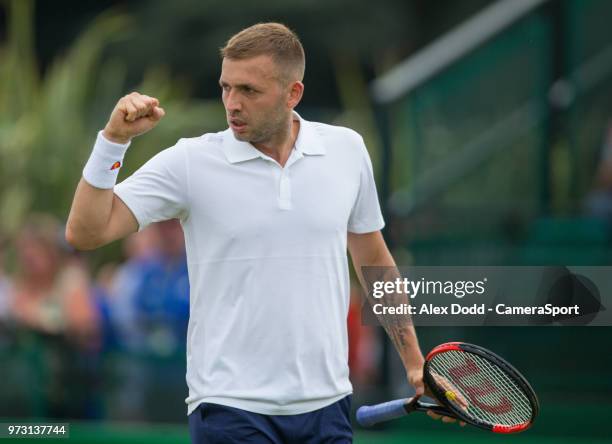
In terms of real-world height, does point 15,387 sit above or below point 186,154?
below

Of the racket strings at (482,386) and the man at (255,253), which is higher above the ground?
the man at (255,253)

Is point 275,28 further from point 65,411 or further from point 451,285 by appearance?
point 65,411

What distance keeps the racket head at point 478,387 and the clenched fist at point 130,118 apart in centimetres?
123

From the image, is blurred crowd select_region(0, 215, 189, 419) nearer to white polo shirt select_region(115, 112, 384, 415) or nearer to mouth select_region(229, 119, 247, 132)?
white polo shirt select_region(115, 112, 384, 415)

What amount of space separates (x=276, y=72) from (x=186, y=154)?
40cm

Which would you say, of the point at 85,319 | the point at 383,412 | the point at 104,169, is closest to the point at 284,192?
the point at 104,169

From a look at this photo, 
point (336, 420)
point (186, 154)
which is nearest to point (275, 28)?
point (186, 154)

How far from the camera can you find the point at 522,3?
865cm

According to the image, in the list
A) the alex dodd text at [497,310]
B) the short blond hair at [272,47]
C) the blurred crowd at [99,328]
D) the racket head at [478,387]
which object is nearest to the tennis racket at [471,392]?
the racket head at [478,387]

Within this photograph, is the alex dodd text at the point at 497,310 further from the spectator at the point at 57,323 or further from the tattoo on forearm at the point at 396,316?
the spectator at the point at 57,323

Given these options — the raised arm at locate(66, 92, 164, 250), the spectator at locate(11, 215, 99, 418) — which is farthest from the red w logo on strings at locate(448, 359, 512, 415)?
the spectator at locate(11, 215, 99, 418)

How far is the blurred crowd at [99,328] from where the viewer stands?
790 cm

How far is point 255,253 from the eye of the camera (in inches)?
161

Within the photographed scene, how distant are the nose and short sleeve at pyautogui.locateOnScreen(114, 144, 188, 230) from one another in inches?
7.7
